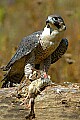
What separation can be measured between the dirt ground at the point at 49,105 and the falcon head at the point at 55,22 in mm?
582

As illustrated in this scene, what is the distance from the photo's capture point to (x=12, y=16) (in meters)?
9.52

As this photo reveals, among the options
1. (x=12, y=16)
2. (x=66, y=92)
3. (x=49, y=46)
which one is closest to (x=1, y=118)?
(x=66, y=92)

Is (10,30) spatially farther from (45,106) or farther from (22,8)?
(45,106)

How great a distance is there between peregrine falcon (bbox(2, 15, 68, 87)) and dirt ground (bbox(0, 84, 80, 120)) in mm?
554

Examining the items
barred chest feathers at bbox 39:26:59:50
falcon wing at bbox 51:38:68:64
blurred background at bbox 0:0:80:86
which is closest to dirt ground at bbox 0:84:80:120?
barred chest feathers at bbox 39:26:59:50

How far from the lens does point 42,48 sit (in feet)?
14.9

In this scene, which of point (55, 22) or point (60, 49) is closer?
point (55, 22)

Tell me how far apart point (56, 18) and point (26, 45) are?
1.55 ft

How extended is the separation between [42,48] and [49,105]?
36.2 inches

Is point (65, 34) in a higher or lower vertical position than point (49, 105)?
higher

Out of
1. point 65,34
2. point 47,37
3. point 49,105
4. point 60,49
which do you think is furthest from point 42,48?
point 65,34

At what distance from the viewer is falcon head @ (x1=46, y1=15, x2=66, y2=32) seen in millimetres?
4289

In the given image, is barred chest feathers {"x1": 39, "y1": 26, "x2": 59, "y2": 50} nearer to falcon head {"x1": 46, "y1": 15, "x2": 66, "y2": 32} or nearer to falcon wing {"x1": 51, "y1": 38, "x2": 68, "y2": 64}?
falcon head {"x1": 46, "y1": 15, "x2": 66, "y2": 32}

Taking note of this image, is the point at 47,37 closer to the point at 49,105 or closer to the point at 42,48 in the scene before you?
the point at 42,48
